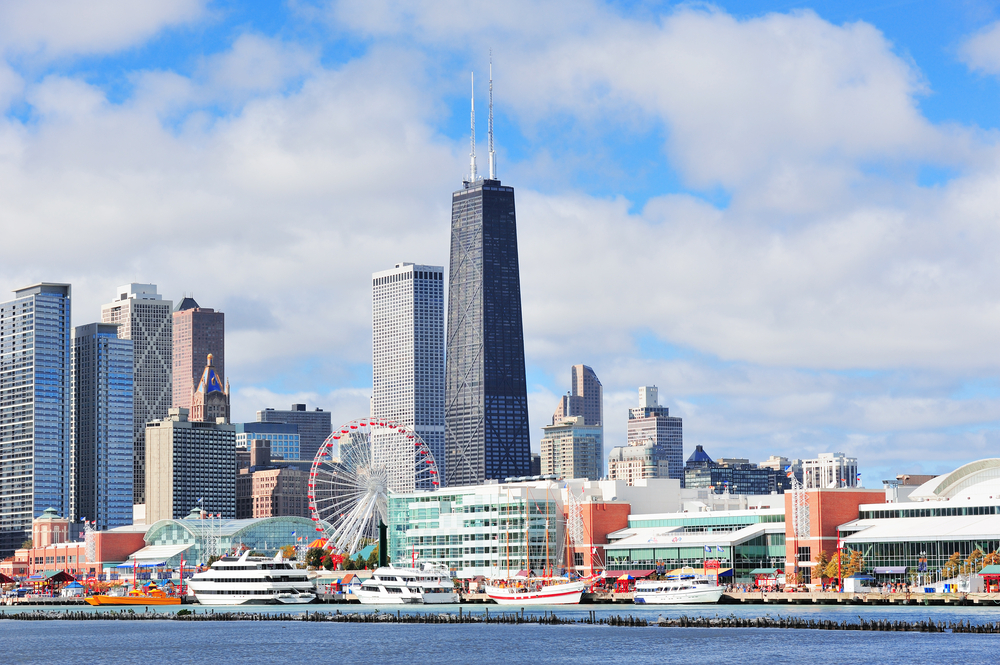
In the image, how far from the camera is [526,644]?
518 feet

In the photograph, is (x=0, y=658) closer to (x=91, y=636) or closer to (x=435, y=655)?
(x=91, y=636)

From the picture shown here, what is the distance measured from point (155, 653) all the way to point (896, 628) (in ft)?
253

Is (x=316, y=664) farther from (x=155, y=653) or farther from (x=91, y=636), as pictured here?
(x=91, y=636)

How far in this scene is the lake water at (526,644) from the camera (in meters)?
138

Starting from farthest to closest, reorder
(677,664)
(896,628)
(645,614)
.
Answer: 1. (645,614)
2. (896,628)
3. (677,664)

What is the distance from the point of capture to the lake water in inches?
5443

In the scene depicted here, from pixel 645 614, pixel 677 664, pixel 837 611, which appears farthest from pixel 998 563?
pixel 677 664

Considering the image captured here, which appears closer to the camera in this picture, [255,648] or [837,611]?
[255,648]

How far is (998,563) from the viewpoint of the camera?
197m

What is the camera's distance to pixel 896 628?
509ft

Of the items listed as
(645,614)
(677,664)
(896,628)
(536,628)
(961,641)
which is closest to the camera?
(677,664)

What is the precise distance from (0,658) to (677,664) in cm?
7189

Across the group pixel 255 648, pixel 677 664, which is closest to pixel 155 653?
pixel 255 648

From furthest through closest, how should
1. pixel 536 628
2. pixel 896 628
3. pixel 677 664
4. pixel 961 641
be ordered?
1. pixel 536 628
2. pixel 896 628
3. pixel 961 641
4. pixel 677 664
